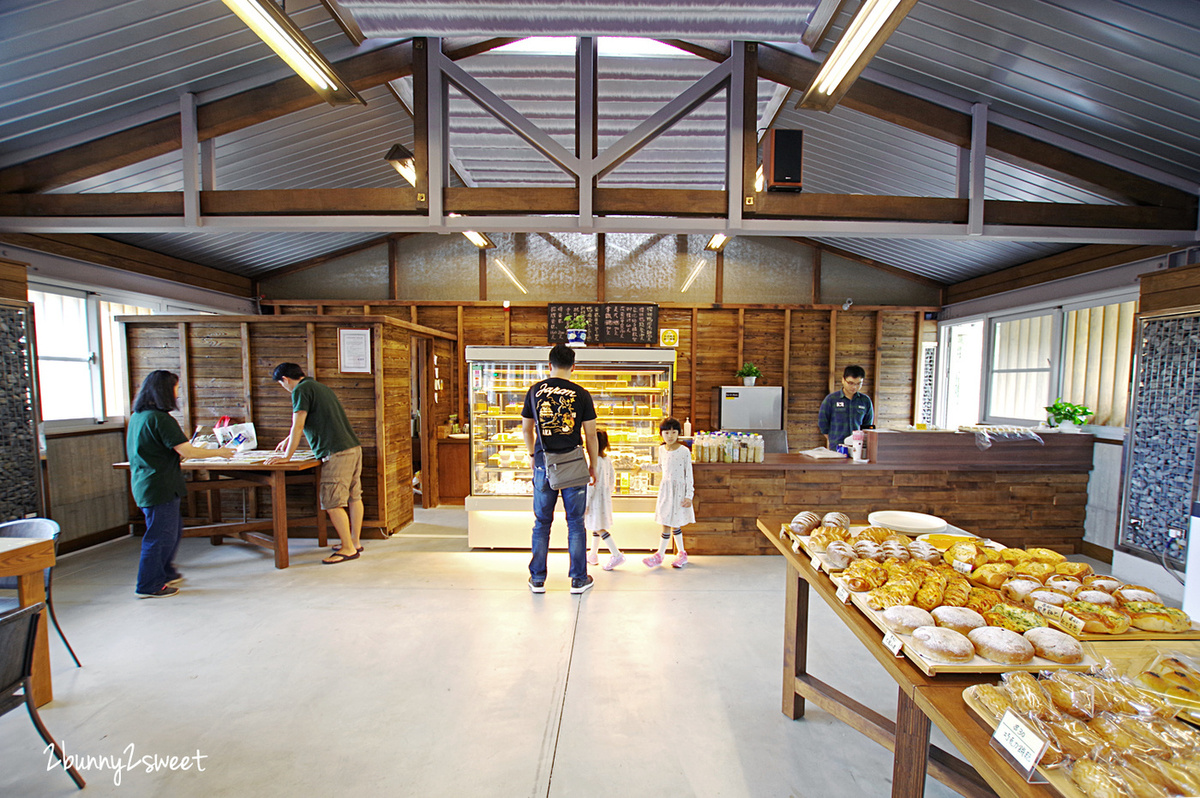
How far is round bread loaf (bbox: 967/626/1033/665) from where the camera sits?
142cm

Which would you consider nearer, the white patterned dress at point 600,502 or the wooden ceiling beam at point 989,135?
the wooden ceiling beam at point 989,135

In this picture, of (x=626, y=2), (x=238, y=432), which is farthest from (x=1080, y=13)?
(x=238, y=432)

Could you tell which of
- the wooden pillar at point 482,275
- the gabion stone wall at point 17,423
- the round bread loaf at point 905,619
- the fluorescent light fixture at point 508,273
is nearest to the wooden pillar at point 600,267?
the fluorescent light fixture at point 508,273

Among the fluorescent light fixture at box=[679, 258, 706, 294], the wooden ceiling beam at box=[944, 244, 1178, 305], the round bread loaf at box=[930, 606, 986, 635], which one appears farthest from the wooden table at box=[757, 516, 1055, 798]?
the fluorescent light fixture at box=[679, 258, 706, 294]

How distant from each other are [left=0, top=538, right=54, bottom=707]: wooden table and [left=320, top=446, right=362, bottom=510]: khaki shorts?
2208 millimetres

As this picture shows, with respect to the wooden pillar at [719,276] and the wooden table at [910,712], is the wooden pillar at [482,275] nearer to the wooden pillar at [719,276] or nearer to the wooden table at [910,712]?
the wooden pillar at [719,276]

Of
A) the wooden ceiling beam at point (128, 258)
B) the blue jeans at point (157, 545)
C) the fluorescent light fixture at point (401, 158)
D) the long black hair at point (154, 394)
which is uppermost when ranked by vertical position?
the fluorescent light fixture at point (401, 158)

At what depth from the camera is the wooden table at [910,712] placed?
1113 millimetres

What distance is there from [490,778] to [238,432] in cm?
523

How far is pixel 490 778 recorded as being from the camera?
7.27 feet

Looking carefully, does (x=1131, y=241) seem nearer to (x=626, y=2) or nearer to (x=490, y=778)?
(x=626, y=2)

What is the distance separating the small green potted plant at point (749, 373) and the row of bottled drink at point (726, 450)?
10.9 ft

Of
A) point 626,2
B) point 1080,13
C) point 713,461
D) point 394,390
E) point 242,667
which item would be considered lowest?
point 242,667

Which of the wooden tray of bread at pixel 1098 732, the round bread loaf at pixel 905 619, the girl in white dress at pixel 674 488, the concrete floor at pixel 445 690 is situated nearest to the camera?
the wooden tray of bread at pixel 1098 732
